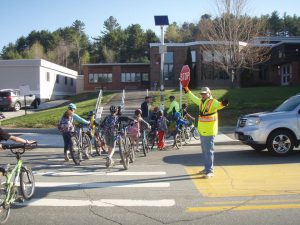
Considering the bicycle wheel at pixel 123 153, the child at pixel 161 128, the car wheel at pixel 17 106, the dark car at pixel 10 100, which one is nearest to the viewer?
the bicycle wheel at pixel 123 153

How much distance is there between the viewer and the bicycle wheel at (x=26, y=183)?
7.17 m

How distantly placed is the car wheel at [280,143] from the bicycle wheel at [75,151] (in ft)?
16.7

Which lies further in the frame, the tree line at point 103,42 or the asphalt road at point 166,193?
the tree line at point 103,42

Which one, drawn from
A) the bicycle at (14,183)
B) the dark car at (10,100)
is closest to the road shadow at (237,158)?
the bicycle at (14,183)

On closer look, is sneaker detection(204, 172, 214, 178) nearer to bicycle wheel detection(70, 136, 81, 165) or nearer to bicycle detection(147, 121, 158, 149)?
bicycle wheel detection(70, 136, 81, 165)

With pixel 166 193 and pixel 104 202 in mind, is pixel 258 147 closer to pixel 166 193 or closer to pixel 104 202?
pixel 166 193

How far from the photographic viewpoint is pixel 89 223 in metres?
6.26

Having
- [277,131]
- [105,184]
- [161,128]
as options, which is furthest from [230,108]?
[105,184]

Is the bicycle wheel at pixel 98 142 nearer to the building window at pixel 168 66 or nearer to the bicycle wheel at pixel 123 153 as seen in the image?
the bicycle wheel at pixel 123 153

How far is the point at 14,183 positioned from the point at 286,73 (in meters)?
43.5

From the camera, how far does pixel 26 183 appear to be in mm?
7469

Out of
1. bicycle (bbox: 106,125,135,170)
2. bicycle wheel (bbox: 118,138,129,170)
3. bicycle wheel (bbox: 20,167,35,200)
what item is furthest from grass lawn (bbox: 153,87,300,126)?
bicycle wheel (bbox: 20,167,35,200)

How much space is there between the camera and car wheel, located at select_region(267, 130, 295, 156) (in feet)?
40.5

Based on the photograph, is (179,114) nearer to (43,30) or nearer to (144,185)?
(144,185)
